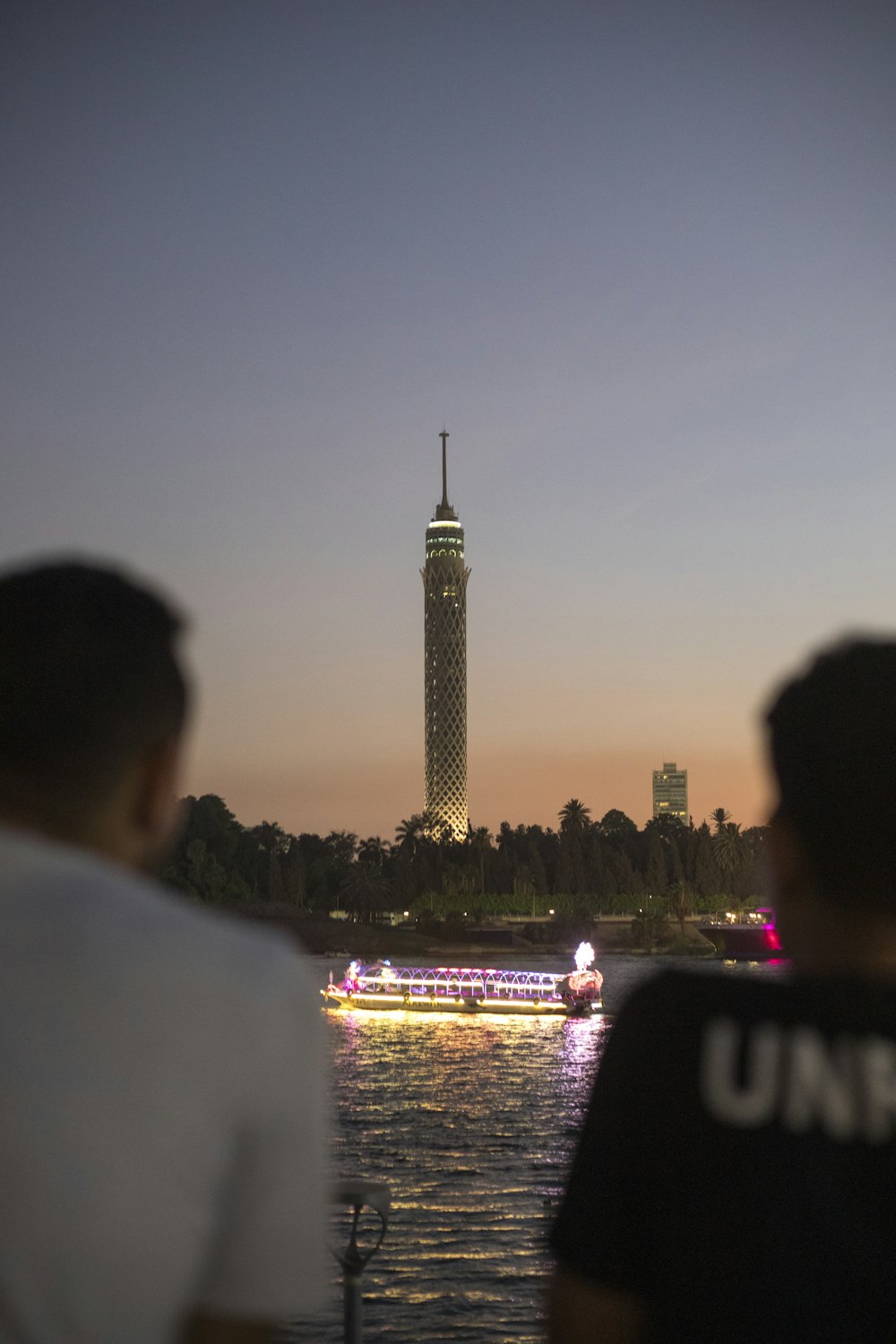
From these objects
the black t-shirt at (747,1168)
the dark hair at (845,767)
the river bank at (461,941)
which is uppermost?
the river bank at (461,941)

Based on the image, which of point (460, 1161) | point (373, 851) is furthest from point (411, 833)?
point (460, 1161)

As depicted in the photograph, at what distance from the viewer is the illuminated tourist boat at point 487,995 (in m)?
77.6

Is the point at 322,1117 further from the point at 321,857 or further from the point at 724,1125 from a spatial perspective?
the point at 321,857

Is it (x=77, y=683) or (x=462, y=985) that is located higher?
(x=77, y=683)

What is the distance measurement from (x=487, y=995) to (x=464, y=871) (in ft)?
235

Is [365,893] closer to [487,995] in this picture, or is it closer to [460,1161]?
[487,995]

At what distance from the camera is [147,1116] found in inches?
64.4

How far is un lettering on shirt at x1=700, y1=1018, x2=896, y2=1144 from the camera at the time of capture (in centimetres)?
186

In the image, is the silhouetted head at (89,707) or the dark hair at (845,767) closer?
the silhouetted head at (89,707)

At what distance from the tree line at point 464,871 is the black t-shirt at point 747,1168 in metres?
142

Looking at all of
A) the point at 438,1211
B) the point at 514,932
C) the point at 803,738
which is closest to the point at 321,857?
the point at 514,932

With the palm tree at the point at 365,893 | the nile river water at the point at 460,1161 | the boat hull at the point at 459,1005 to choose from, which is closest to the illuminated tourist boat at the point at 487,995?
the boat hull at the point at 459,1005

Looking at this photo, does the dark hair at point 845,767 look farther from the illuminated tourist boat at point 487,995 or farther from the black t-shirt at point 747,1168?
the illuminated tourist boat at point 487,995

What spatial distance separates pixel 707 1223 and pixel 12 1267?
86 centimetres
